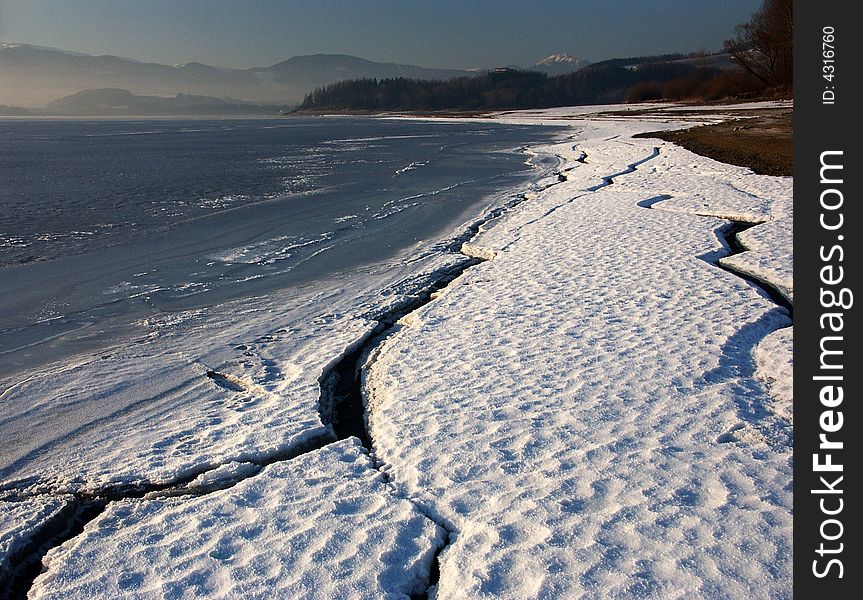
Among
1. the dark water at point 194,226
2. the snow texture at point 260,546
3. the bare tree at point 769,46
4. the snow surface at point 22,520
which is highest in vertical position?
the bare tree at point 769,46

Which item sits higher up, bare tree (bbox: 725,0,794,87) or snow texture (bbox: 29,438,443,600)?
bare tree (bbox: 725,0,794,87)

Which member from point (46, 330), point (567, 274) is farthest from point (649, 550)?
point (46, 330)

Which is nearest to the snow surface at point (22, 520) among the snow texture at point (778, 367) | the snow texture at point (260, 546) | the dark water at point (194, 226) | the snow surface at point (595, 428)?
the snow texture at point (260, 546)

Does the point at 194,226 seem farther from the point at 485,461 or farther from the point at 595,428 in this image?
the point at 595,428

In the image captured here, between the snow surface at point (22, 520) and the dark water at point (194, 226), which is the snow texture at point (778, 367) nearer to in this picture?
the snow surface at point (22, 520)

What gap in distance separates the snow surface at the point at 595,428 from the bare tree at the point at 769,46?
7112cm

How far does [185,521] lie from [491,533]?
6.81 feet

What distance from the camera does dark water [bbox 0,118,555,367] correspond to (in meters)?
9.68

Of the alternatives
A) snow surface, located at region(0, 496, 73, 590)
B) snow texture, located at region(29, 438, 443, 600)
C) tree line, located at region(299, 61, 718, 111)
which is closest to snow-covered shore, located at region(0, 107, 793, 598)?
snow texture, located at region(29, 438, 443, 600)

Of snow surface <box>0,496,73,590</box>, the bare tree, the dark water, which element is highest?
the bare tree

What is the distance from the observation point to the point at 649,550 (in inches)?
152

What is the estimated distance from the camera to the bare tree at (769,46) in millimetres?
67750

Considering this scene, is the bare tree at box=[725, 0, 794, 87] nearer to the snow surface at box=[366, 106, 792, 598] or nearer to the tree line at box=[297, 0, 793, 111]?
the tree line at box=[297, 0, 793, 111]

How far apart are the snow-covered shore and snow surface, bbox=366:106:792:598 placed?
0.02 m
